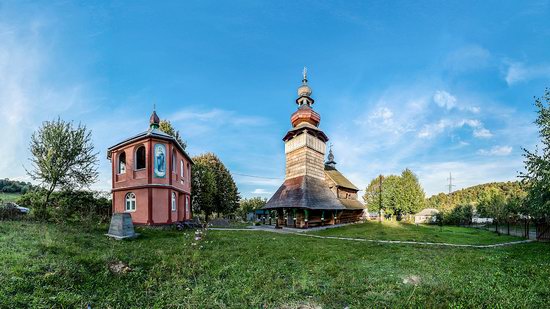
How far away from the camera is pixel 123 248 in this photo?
11125 millimetres

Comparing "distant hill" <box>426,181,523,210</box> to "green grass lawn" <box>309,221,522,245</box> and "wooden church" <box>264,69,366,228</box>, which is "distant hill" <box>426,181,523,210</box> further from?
"green grass lawn" <box>309,221,522,245</box>

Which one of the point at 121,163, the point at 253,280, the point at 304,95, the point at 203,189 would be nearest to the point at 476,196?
the point at 304,95

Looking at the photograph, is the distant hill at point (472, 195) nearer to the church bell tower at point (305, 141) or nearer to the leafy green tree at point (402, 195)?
the leafy green tree at point (402, 195)

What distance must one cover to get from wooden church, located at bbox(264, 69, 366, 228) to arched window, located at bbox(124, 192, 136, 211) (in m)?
14.1

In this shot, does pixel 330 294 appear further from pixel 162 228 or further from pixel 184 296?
pixel 162 228

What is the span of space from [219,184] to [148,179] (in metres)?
22.3

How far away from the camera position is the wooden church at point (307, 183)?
95.7 feet

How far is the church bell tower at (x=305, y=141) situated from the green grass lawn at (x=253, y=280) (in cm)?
2210

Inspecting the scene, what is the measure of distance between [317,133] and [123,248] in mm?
27142

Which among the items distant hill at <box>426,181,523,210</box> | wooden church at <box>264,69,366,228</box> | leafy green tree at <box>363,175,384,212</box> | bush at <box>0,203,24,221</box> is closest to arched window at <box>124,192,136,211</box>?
bush at <box>0,203,24,221</box>

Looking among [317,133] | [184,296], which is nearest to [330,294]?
[184,296]

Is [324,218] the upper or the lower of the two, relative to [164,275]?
lower

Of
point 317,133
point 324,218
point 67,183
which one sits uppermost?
point 317,133

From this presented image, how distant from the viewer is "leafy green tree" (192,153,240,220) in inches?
1591
